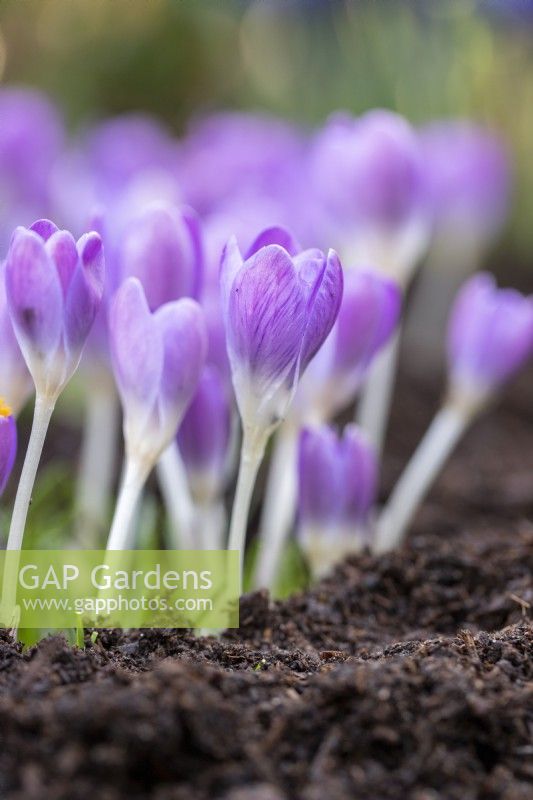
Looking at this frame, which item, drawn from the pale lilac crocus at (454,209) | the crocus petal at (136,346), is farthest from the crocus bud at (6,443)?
the pale lilac crocus at (454,209)

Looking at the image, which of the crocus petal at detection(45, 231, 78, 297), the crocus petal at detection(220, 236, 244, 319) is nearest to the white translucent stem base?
the crocus petal at detection(220, 236, 244, 319)

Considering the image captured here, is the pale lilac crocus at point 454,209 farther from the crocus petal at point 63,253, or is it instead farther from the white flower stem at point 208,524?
the crocus petal at point 63,253

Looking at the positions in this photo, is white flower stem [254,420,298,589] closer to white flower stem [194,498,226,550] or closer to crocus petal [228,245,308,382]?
white flower stem [194,498,226,550]

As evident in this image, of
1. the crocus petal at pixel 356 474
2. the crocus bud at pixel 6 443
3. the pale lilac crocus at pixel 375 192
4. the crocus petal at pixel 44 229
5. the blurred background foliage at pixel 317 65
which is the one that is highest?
the blurred background foliage at pixel 317 65

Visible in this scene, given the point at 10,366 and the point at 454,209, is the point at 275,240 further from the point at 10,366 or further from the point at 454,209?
the point at 454,209

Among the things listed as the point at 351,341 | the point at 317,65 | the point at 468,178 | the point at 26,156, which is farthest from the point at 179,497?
the point at 317,65

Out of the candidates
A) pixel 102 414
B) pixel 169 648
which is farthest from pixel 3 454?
pixel 102 414

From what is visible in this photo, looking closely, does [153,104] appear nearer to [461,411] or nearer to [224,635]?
[461,411]
